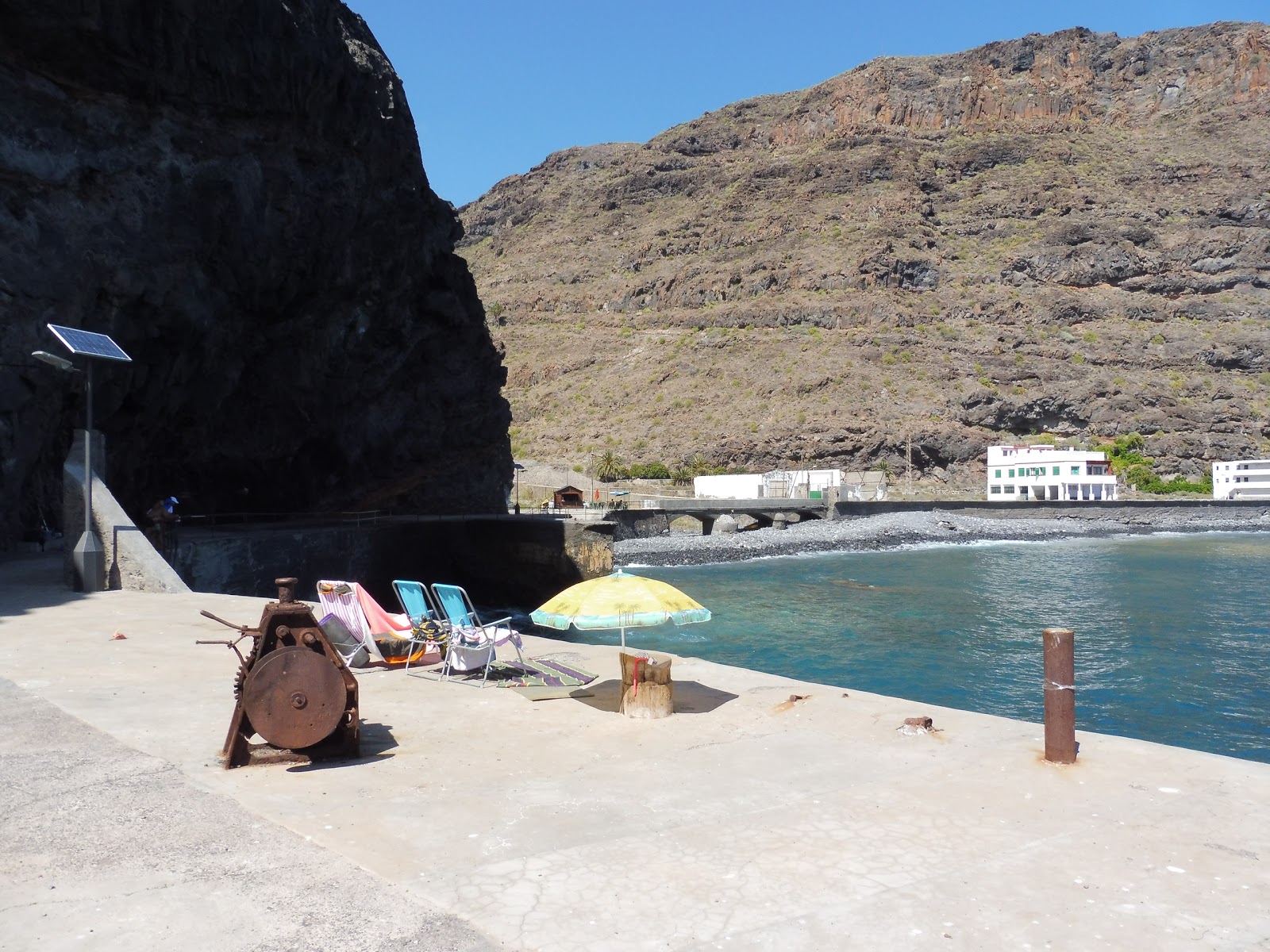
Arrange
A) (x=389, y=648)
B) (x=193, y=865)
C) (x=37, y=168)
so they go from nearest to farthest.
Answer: (x=193, y=865) < (x=389, y=648) < (x=37, y=168)

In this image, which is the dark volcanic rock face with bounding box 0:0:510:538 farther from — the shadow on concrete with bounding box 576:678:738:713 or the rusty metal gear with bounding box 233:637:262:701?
the rusty metal gear with bounding box 233:637:262:701

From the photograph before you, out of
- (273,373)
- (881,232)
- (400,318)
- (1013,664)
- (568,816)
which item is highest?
(881,232)

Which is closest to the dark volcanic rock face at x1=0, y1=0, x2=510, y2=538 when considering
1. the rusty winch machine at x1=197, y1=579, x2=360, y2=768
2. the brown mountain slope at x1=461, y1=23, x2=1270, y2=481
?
the rusty winch machine at x1=197, y1=579, x2=360, y2=768

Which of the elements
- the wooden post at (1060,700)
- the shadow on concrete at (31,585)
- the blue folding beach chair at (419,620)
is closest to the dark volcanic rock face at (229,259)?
the shadow on concrete at (31,585)

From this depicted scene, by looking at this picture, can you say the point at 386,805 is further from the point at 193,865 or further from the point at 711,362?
the point at 711,362

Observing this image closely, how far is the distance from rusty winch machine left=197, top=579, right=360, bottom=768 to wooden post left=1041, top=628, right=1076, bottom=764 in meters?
4.87

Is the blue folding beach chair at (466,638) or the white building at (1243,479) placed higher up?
the white building at (1243,479)

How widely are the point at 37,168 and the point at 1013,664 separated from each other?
24.5 meters

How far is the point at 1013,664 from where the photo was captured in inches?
902

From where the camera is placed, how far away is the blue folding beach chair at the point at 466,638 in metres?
10.0

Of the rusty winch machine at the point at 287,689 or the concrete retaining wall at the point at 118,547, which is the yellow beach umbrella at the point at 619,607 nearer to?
the rusty winch machine at the point at 287,689

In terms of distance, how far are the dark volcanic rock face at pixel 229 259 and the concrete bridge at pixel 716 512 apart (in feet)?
82.0

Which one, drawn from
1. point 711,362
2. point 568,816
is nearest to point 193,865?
point 568,816

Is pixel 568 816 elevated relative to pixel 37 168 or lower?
lower
